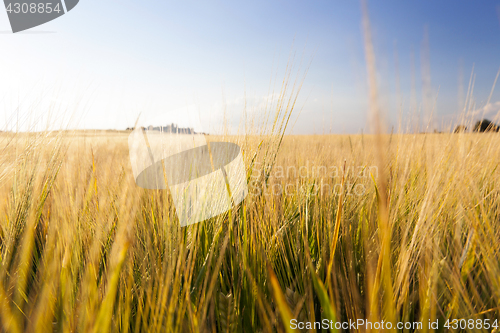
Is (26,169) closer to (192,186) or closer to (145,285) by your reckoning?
(192,186)

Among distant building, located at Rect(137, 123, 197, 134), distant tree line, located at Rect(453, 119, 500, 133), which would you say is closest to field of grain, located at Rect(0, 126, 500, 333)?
distant tree line, located at Rect(453, 119, 500, 133)

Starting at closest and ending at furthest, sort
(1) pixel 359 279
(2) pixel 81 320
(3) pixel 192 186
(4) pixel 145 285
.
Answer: (2) pixel 81 320 → (4) pixel 145 285 → (1) pixel 359 279 → (3) pixel 192 186

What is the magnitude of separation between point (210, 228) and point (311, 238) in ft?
1.33

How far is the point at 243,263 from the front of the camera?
689mm

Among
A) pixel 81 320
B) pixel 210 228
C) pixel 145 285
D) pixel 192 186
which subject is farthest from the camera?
pixel 192 186

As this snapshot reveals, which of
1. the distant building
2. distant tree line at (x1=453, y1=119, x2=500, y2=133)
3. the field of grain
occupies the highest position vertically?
the distant building

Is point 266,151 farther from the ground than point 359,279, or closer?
farther from the ground

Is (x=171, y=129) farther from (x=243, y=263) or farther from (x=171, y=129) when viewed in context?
(x=243, y=263)

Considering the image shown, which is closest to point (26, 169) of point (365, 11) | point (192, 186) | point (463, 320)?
point (192, 186)

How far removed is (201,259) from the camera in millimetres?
803

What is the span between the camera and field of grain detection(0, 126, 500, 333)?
0.54 m

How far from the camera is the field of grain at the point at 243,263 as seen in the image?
542mm

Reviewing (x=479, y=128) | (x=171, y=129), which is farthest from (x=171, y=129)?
(x=479, y=128)

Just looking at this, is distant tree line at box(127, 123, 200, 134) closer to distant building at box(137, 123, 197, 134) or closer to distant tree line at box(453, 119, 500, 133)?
distant building at box(137, 123, 197, 134)
